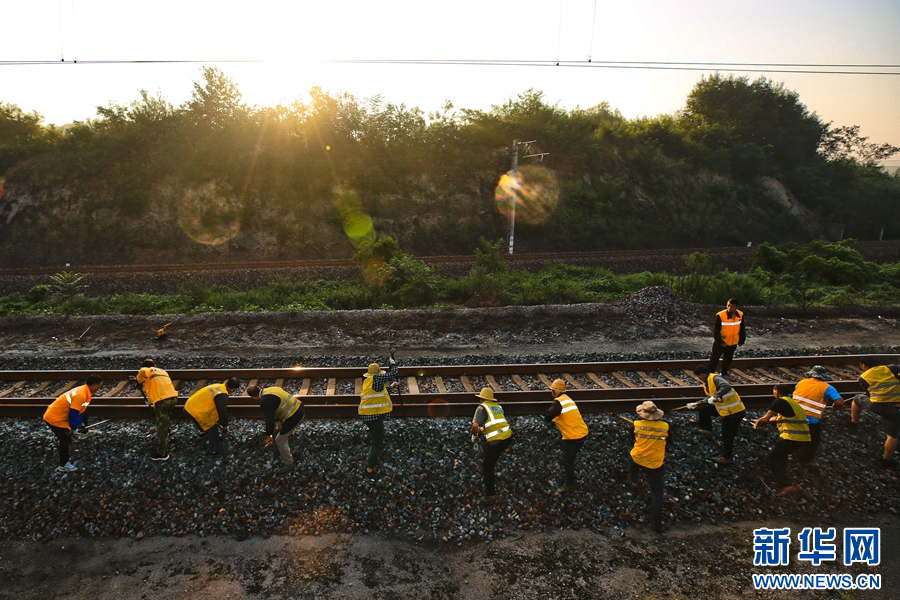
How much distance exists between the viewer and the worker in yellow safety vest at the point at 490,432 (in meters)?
5.62

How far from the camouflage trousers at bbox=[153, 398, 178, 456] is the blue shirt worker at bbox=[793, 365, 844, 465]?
28.5ft

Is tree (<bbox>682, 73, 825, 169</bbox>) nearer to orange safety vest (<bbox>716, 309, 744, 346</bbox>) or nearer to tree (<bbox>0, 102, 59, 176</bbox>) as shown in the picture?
orange safety vest (<bbox>716, 309, 744, 346</bbox>)

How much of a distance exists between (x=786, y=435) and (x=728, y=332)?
9.05ft

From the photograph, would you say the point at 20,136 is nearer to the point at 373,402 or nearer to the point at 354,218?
the point at 354,218

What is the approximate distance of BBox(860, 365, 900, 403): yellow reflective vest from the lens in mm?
6523

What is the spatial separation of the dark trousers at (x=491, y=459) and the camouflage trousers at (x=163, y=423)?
4.47m

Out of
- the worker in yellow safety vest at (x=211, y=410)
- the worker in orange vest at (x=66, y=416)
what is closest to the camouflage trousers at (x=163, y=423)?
the worker in yellow safety vest at (x=211, y=410)

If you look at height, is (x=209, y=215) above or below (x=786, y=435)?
above

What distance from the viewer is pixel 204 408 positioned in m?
6.14

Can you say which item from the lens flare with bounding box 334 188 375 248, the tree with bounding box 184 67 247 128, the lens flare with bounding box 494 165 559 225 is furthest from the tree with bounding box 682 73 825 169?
the tree with bounding box 184 67 247 128

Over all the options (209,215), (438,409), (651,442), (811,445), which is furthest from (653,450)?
(209,215)

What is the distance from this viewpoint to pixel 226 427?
21.7ft

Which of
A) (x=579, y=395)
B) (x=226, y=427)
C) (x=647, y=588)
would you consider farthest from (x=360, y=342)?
(x=647, y=588)

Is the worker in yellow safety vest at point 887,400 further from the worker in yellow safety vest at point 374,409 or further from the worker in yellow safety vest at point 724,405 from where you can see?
the worker in yellow safety vest at point 374,409
